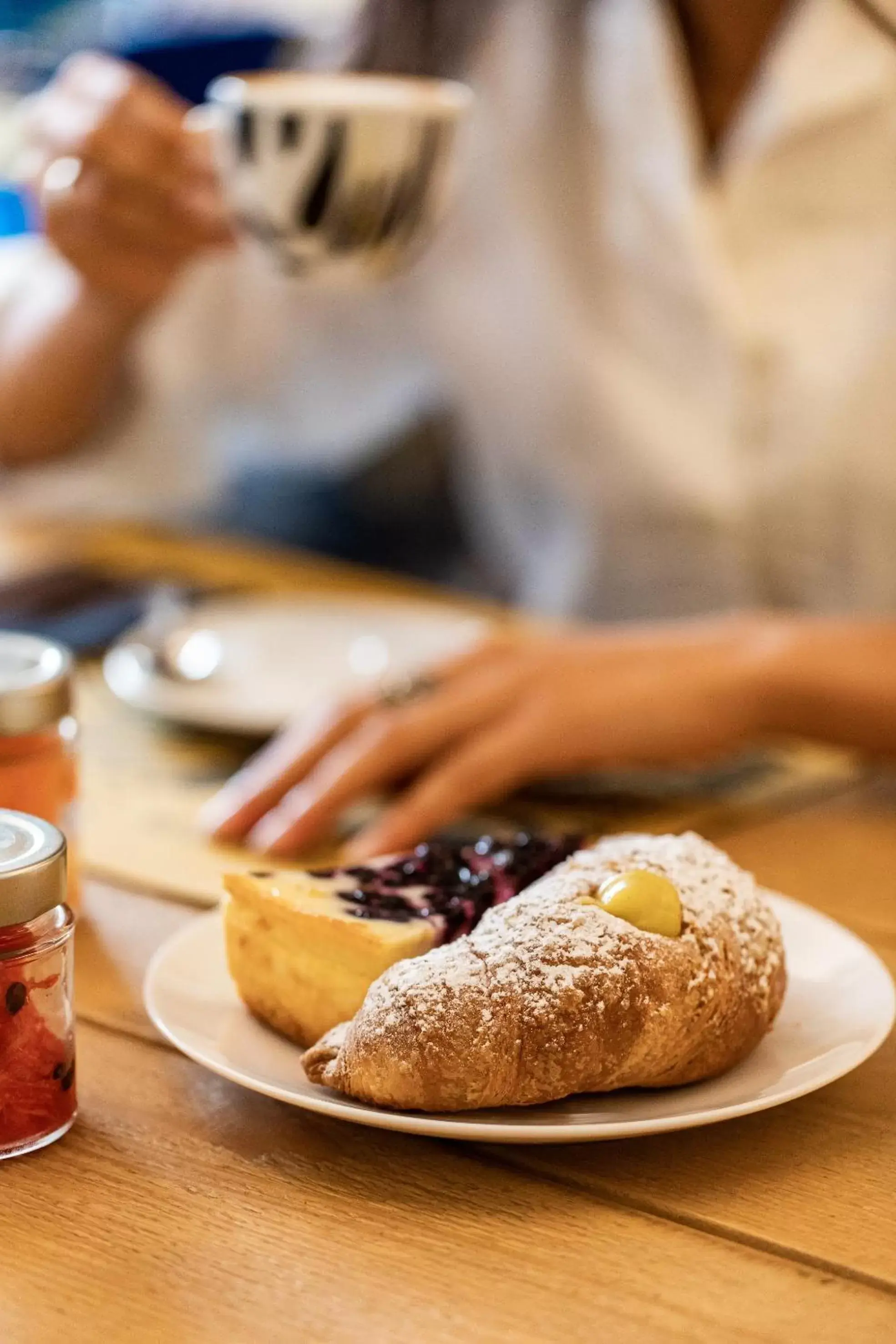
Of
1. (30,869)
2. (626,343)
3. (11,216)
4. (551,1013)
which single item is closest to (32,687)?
(30,869)

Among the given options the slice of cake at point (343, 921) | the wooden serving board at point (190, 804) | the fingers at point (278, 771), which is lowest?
the wooden serving board at point (190, 804)

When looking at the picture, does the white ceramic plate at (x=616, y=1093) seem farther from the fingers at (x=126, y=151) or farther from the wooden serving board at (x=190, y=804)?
the fingers at (x=126, y=151)

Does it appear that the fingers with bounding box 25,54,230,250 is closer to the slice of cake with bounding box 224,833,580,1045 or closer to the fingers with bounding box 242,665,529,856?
the fingers with bounding box 242,665,529,856

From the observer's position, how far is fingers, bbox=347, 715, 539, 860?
91 centimetres

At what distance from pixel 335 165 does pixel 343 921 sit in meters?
0.49

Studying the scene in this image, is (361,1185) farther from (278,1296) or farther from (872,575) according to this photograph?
(872,575)

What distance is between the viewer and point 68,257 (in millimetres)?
1380

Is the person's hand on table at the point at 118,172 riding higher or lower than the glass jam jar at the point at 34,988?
higher

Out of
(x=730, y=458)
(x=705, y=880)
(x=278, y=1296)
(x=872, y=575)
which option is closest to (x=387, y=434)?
(x=730, y=458)

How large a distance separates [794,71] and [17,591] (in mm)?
822

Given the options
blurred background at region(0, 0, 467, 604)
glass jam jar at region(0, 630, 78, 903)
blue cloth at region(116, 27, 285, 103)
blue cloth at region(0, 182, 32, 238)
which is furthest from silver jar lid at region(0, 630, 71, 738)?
blue cloth at region(0, 182, 32, 238)

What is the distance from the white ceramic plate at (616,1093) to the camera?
0.53 m

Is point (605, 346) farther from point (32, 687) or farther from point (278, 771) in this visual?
point (32, 687)

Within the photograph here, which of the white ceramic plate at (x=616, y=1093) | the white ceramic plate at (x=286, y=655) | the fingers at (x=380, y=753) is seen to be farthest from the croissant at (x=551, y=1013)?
the white ceramic plate at (x=286, y=655)
